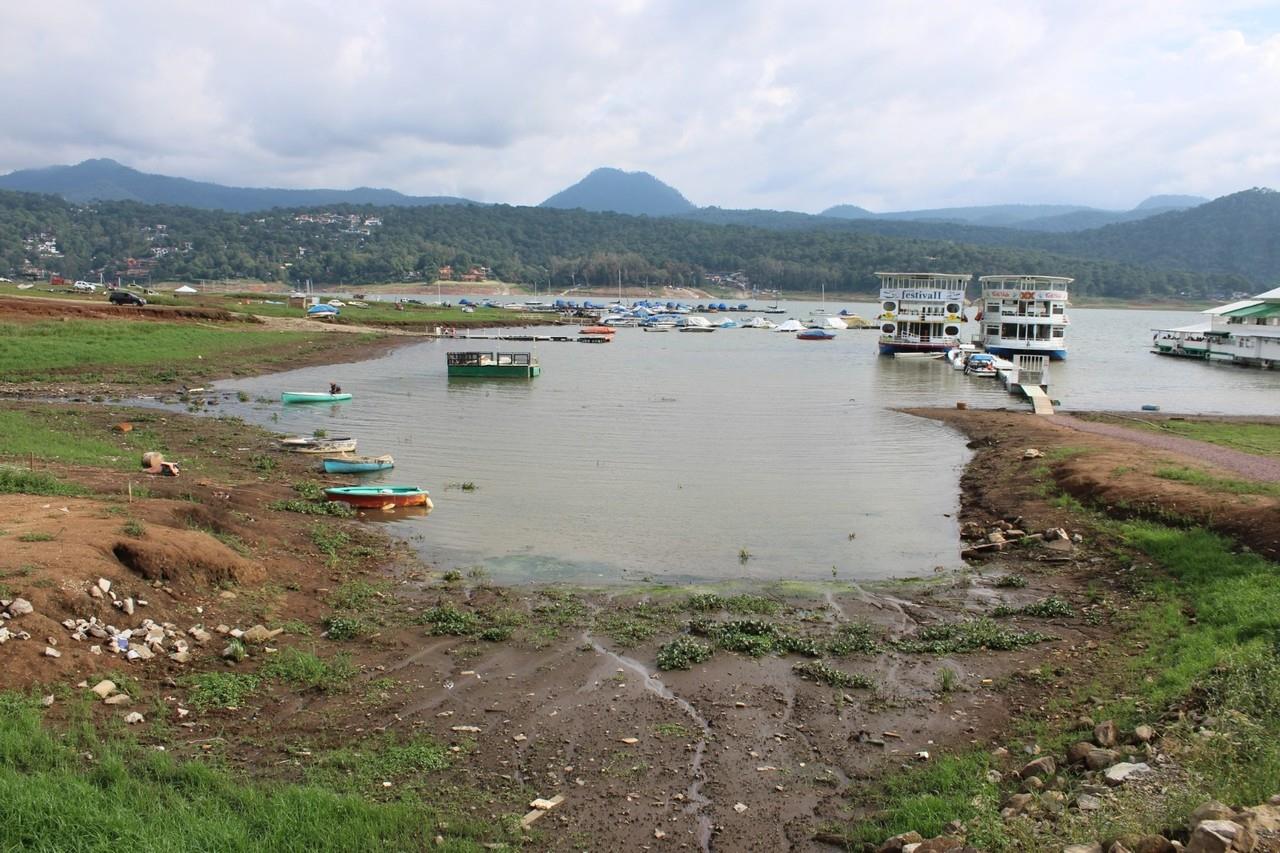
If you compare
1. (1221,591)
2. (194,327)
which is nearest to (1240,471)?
(1221,591)

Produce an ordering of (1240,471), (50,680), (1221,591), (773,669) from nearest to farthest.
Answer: (50,680), (773,669), (1221,591), (1240,471)

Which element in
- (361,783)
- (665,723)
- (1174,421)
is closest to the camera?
(361,783)

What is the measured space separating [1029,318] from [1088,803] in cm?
7491

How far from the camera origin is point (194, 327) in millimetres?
63750

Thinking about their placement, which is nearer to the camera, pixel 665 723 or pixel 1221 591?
pixel 665 723

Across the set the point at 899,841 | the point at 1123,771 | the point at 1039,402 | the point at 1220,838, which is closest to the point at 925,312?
the point at 1039,402

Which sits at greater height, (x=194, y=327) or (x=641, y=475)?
(x=194, y=327)

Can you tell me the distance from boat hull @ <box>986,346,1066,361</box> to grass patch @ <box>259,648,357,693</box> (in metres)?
72.5

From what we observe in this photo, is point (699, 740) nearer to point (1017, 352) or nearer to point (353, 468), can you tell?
point (353, 468)

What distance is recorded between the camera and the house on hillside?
71.5 m

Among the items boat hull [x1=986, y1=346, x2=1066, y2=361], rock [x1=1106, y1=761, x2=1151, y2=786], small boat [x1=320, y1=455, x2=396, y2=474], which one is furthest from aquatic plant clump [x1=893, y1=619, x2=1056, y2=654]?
boat hull [x1=986, y1=346, x2=1066, y2=361]

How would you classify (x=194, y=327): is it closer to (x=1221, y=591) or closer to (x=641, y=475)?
(x=641, y=475)

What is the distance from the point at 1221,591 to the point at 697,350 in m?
77.0

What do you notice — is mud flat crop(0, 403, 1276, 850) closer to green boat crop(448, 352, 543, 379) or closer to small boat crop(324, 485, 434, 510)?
small boat crop(324, 485, 434, 510)
